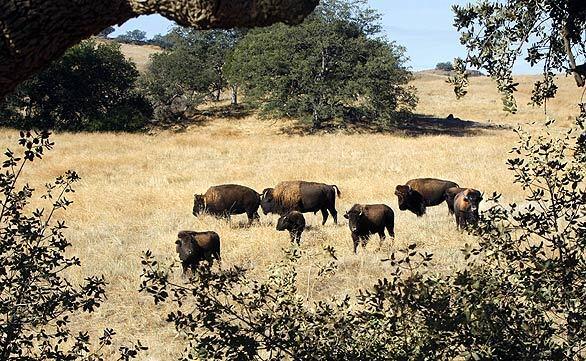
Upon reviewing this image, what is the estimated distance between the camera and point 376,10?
44469 millimetres

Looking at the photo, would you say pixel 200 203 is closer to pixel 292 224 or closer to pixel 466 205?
pixel 292 224

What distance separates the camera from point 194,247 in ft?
35.6

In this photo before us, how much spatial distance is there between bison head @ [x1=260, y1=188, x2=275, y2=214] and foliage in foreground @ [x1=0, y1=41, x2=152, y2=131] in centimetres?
2791

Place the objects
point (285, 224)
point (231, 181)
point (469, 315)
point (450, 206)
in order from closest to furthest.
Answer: point (469, 315) → point (285, 224) → point (450, 206) → point (231, 181)

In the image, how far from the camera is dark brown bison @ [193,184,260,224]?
15.7 m

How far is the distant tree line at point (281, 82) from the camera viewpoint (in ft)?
134

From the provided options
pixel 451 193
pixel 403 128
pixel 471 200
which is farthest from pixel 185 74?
pixel 471 200

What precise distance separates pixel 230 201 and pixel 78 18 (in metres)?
13.7

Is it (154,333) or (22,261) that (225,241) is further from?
(22,261)

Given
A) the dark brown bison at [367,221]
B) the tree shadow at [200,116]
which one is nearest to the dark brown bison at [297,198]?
the dark brown bison at [367,221]

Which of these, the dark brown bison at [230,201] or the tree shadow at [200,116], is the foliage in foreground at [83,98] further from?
the dark brown bison at [230,201]

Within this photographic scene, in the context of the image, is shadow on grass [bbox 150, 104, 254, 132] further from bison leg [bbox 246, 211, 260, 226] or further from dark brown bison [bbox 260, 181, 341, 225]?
dark brown bison [bbox 260, 181, 341, 225]

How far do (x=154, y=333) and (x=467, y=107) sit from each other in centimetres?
5175

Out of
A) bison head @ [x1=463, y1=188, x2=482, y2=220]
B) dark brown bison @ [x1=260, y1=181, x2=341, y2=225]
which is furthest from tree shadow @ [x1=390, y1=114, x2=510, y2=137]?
bison head @ [x1=463, y1=188, x2=482, y2=220]
